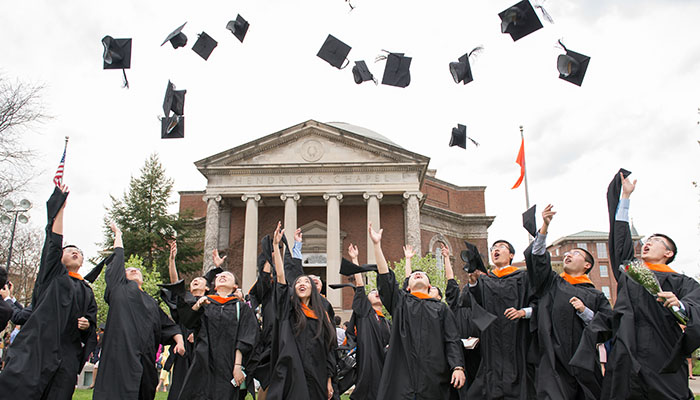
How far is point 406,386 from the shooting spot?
17.7 feet

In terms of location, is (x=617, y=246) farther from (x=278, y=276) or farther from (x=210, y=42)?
(x=210, y=42)

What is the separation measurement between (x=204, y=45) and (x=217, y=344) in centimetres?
635

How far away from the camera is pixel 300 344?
18.8 feet

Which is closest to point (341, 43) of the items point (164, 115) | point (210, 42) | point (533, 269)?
point (210, 42)

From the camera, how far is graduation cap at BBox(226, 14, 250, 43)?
9164 mm

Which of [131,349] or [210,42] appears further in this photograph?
[210,42]

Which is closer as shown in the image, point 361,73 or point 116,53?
point 116,53

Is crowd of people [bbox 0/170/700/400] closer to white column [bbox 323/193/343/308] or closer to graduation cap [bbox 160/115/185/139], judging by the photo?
graduation cap [bbox 160/115/185/139]

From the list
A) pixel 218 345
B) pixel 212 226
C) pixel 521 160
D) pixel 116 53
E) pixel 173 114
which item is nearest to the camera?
pixel 218 345

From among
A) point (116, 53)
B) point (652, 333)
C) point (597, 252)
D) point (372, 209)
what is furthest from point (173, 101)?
point (597, 252)

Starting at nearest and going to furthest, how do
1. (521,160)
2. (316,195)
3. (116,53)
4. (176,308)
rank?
(176,308) → (116,53) → (521,160) → (316,195)

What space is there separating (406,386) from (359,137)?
27364mm

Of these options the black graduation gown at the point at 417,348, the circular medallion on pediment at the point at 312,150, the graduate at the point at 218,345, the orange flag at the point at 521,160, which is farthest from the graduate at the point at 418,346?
the circular medallion on pediment at the point at 312,150

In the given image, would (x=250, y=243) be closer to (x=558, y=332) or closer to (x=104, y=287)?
(x=104, y=287)
